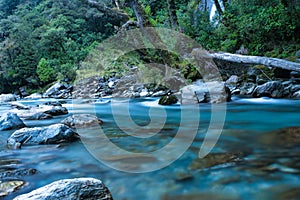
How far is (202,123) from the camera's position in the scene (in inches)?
195

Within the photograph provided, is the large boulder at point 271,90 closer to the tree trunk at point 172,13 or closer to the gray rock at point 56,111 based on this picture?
the tree trunk at point 172,13

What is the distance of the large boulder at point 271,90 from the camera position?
7.99 meters

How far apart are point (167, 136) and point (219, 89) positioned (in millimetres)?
4432

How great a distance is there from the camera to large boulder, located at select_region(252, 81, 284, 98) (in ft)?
26.2

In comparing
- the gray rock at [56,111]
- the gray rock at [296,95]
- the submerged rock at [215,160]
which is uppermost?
the gray rock at [56,111]

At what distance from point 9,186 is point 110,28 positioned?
31721 millimetres

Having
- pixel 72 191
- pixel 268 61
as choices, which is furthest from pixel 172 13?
pixel 72 191

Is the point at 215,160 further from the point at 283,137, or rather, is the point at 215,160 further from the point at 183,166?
the point at 283,137

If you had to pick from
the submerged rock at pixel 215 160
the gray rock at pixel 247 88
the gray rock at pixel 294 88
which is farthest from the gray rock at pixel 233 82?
the submerged rock at pixel 215 160

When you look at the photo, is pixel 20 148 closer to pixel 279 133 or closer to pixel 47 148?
pixel 47 148

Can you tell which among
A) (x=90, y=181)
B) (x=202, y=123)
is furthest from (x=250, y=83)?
(x=90, y=181)

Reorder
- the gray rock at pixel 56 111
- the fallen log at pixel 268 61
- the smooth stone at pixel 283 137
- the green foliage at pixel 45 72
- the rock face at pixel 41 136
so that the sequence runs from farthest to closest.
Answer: the green foliage at pixel 45 72 < the fallen log at pixel 268 61 < the gray rock at pixel 56 111 < the rock face at pixel 41 136 < the smooth stone at pixel 283 137

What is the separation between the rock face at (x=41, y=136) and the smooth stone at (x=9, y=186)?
1358 mm

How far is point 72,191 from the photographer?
1758 millimetres
